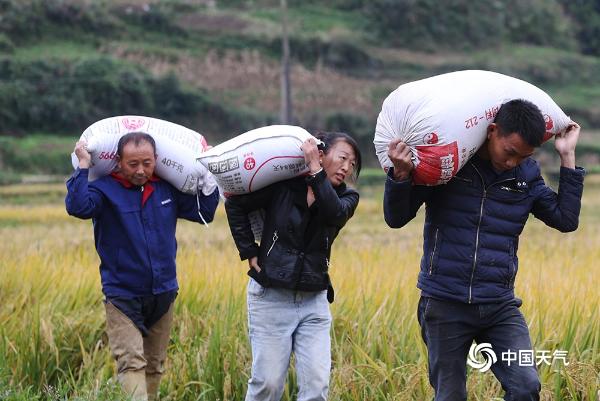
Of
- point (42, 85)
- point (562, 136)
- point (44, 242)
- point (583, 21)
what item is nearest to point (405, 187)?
point (562, 136)

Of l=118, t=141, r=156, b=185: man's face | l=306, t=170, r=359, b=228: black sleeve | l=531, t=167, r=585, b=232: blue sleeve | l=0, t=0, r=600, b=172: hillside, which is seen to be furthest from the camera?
l=0, t=0, r=600, b=172: hillside

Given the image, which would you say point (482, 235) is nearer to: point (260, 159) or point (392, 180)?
point (392, 180)

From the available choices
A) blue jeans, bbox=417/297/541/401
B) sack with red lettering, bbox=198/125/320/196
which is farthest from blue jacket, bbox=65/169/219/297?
blue jeans, bbox=417/297/541/401

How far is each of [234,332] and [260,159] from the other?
50.1 inches

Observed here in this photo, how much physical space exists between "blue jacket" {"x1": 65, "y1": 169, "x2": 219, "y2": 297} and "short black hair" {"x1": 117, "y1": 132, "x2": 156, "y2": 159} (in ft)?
0.56

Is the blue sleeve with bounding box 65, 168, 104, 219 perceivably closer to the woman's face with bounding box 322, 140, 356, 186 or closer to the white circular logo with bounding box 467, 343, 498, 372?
the woman's face with bounding box 322, 140, 356, 186

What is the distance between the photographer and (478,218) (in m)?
3.61

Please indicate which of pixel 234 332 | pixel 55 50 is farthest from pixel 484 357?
pixel 55 50

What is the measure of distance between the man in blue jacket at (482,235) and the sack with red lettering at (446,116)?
54mm

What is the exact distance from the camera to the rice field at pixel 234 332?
14.2 feet

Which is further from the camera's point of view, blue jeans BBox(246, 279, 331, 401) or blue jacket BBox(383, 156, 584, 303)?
blue jeans BBox(246, 279, 331, 401)

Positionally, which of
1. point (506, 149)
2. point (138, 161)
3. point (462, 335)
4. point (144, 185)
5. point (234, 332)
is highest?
point (506, 149)

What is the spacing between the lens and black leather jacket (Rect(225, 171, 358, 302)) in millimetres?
3949

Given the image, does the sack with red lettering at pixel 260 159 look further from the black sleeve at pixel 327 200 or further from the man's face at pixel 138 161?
the man's face at pixel 138 161
